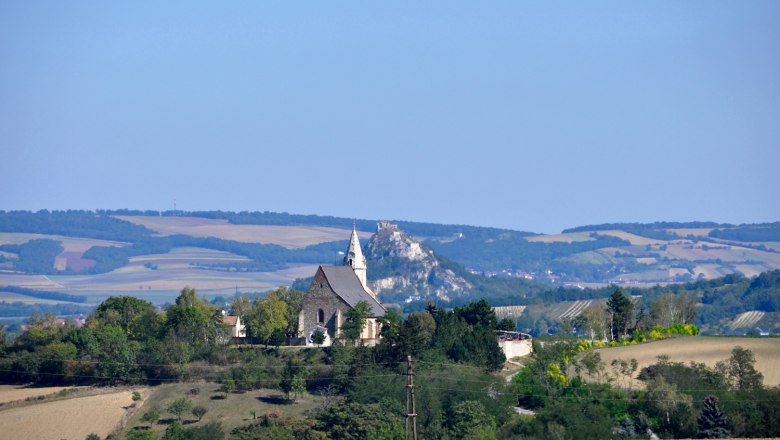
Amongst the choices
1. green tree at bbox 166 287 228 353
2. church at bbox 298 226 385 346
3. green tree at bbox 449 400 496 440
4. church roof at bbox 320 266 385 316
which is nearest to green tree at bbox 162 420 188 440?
green tree at bbox 449 400 496 440

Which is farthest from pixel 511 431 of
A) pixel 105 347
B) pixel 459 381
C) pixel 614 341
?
pixel 105 347

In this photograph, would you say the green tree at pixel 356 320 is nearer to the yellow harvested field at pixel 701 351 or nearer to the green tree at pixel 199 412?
the green tree at pixel 199 412

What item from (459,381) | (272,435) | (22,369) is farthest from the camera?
(22,369)

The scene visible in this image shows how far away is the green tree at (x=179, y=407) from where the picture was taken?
324ft

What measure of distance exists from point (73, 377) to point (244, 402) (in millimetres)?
16111

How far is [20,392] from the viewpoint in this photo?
10769 centimetres

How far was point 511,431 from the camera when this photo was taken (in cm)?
8762

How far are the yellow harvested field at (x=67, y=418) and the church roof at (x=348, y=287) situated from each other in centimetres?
2291

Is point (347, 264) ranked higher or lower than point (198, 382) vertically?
higher

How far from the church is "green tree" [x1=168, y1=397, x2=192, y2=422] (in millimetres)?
19354

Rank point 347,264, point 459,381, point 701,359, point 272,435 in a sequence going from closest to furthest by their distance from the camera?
point 272,435
point 459,381
point 701,359
point 347,264

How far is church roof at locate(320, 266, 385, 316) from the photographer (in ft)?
396

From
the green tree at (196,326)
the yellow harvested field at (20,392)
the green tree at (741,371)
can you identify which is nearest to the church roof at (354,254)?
the green tree at (196,326)

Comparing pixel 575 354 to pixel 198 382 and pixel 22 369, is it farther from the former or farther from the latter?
pixel 22 369
